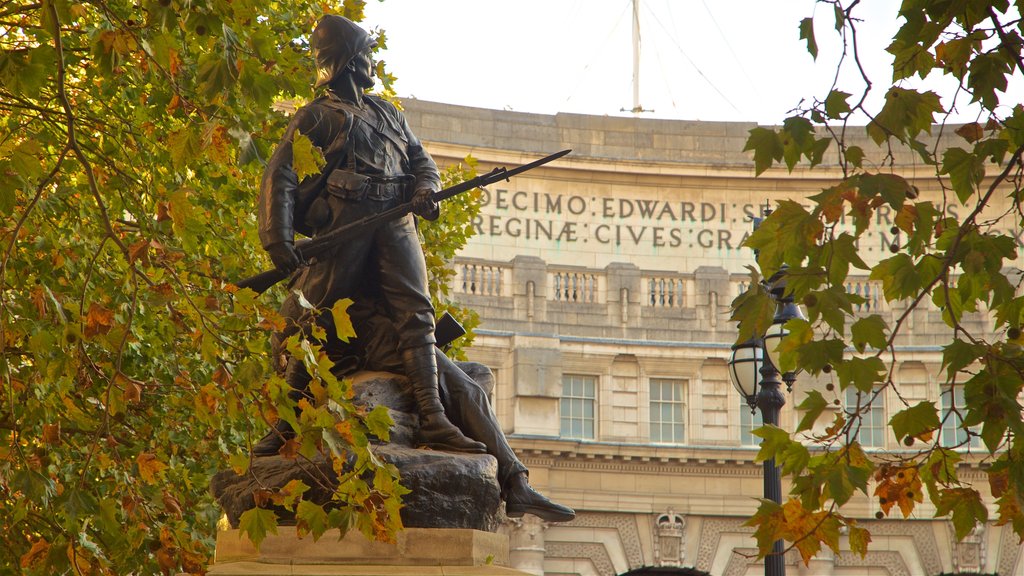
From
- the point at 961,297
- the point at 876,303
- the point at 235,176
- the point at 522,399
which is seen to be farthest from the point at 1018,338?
the point at 876,303

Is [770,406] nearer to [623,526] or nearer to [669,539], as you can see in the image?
[623,526]

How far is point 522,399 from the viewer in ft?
93.4

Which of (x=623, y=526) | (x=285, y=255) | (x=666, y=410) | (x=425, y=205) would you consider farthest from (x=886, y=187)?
(x=666, y=410)

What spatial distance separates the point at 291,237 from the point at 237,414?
2.89 feet

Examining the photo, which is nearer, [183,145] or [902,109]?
Result: [902,109]

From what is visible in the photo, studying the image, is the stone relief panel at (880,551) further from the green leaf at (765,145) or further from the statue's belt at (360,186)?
the green leaf at (765,145)

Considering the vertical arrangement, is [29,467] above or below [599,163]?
below

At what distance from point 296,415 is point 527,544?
21571 mm

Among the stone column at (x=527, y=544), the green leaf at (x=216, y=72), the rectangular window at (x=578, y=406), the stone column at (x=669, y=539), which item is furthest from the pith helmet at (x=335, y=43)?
the stone column at (x=669, y=539)

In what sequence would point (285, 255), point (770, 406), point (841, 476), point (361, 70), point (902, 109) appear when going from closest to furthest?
point (841, 476), point (902, 109), point (285, 255), point (361, 70), point (770, 406)

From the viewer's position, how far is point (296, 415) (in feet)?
21.3

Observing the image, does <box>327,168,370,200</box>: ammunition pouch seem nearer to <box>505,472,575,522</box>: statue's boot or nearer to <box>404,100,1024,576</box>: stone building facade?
<box>505,472,575,522</box>: statue's boot

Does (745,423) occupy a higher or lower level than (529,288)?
lower

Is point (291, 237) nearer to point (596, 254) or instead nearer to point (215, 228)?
point (215, 228)
